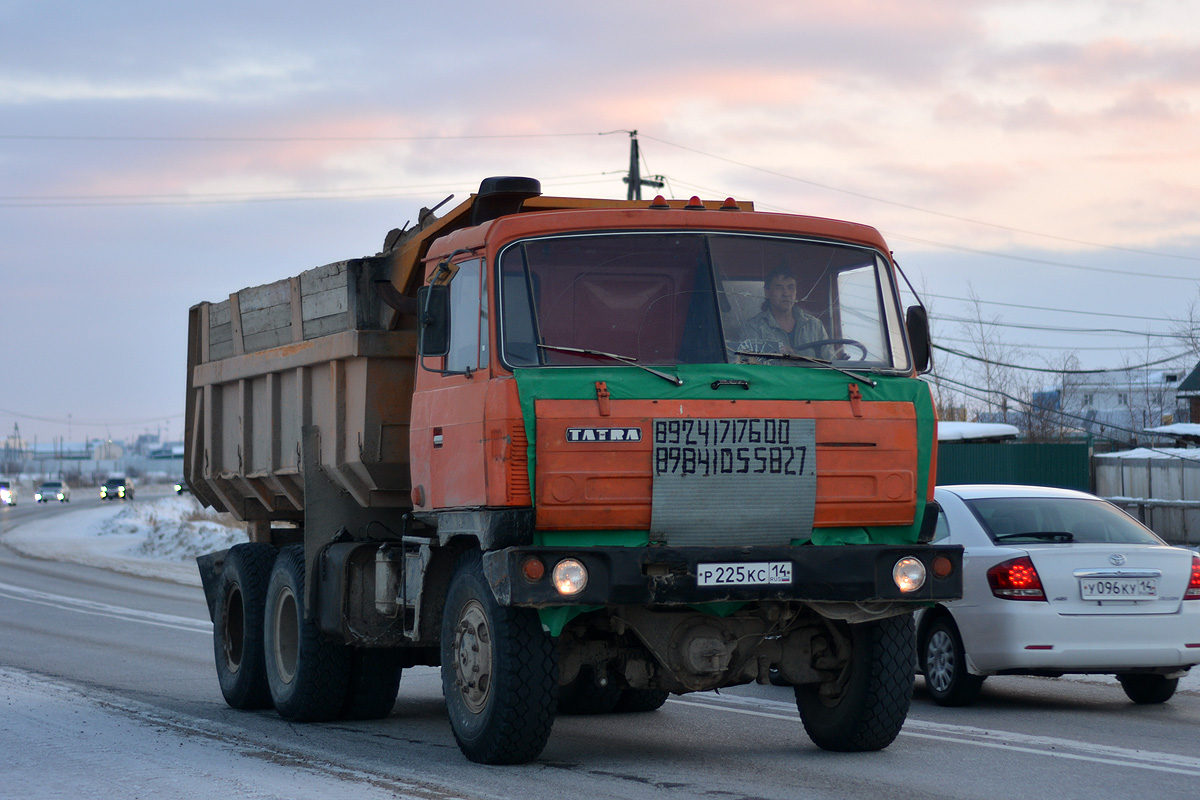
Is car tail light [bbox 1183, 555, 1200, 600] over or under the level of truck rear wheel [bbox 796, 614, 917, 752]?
over

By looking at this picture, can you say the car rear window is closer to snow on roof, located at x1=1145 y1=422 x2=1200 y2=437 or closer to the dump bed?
the dump bed

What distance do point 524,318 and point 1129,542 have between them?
5.13 meters

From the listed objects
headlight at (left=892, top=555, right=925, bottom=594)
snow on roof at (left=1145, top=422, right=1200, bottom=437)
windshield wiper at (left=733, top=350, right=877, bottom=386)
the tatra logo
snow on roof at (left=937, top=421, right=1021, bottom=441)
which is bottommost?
headlight at (left=892, top=555, right=925, bottom=594)

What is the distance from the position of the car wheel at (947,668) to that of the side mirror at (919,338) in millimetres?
2778

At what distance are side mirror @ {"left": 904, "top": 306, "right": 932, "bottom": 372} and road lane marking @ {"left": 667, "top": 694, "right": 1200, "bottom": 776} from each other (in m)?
2.18

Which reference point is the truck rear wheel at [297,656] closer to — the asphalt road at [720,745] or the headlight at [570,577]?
the asphalt road at [720,745]

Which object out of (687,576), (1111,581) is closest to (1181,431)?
(1111,581)

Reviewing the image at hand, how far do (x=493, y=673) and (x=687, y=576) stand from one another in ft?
3.47

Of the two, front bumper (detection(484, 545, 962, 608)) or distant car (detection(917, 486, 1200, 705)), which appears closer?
front bumper (detection(484, 545, 962, 608))

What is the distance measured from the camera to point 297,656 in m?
9.52

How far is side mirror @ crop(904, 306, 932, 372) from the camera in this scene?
7.64 meters

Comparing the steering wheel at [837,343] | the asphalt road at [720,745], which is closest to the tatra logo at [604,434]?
the steering wheel at [837,343]

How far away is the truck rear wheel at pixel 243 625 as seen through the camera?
33.6ft

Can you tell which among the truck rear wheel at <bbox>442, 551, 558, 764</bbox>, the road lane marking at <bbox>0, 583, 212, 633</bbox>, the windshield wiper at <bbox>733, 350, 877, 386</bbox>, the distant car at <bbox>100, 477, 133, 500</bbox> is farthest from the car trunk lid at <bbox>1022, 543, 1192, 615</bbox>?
the distant car at <bbox>100, 477, 133, 500</bbox>
